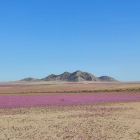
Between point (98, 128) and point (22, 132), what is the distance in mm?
4403

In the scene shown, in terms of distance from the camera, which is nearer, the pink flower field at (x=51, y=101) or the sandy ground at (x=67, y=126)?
the sandy ground at (x=67, y=126)

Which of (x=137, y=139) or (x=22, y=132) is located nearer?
(x=137, y=139)

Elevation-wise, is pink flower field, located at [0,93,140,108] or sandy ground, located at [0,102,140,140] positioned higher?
pink flower field, located at [0,93,140,108]

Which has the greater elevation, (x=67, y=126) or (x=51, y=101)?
(x=51, y=101)

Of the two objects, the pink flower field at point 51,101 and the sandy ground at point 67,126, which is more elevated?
the pink flower field at point 51,101

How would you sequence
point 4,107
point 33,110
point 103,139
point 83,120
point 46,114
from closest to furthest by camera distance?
point 103,139 → point 83,120 → point 46,114 → point 33,110 → point 4,107

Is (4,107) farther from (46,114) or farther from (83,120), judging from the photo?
(83,120)

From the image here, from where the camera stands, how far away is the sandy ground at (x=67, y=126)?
21875mm

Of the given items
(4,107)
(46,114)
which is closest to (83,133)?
(46,114)

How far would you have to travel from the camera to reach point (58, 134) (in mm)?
22531

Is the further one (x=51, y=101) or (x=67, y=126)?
(x=51, y=101)

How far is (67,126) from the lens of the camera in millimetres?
25641

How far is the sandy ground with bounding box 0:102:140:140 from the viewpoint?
71.8ft

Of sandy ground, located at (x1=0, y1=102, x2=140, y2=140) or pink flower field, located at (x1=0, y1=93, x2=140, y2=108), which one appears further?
pink flower field, located at (x1=0, y1=93, x2=140, y2=108)
